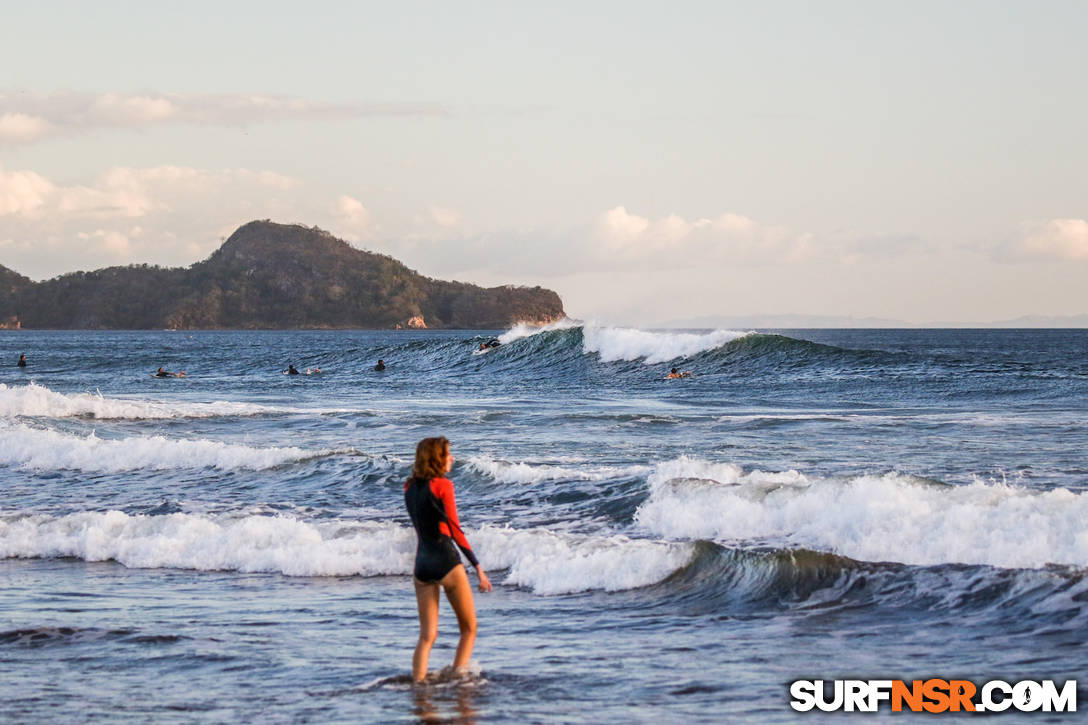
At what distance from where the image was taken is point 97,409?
31.9 metres

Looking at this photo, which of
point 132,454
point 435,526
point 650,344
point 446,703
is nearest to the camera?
point 446,703

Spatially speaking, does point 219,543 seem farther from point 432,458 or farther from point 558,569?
point 432,458

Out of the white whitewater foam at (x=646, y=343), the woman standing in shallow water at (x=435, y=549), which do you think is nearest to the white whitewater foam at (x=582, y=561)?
the woman standing in shallow water at (x=435, y=549)

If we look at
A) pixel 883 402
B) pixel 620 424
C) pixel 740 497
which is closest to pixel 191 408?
pixel 620 424

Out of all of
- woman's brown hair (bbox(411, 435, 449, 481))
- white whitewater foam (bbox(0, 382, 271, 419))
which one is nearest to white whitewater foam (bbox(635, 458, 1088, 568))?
woman's brown hair (bbox(411, 435, 449, 481))

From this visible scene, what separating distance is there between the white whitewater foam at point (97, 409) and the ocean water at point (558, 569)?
481cm

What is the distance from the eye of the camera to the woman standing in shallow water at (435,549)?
7906mm

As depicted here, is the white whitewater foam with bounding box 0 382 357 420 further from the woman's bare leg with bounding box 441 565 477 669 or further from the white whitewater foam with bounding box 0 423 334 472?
the woman's bare leg with bounding box 441 565 477 669

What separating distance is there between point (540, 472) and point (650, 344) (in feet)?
120

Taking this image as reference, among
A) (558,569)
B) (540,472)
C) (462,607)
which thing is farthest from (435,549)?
(540,472)

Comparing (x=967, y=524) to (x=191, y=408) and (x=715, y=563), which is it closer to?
(x=715, y=563)

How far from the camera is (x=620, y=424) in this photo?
26.8 meters

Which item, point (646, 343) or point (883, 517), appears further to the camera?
point (646, 343)

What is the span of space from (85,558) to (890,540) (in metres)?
8.87
